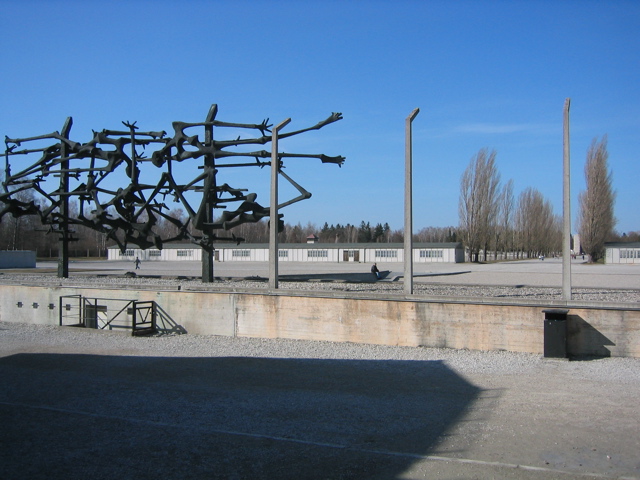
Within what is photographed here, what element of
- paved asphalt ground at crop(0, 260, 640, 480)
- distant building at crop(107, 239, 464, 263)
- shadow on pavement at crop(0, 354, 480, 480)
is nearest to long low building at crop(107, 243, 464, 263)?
distant building at crop(107, 239, 464, 263)

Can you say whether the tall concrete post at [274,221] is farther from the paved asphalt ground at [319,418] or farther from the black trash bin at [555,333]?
the black trash bin at [555,333]

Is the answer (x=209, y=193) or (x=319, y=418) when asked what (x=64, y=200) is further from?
(x=319, y=418)

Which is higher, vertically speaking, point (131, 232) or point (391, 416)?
point (131, 232)

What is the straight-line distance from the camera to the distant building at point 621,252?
72225 millimetres

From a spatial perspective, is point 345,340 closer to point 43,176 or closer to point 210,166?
point 210,166

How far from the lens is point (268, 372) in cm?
1125

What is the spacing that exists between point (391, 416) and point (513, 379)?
3.39 metres

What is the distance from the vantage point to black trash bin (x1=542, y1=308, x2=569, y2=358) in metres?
11.8

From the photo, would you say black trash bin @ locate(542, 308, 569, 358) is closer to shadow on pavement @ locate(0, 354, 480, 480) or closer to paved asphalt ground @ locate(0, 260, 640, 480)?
paved asphalt ground @ locate(0, 260, 640, 480)

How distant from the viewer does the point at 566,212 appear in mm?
12992

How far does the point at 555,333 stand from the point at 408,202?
461cm

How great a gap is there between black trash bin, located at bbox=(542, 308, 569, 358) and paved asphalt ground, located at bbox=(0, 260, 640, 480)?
0.81ft

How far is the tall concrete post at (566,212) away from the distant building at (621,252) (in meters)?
67.3

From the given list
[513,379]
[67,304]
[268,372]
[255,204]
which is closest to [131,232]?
[67,304]
